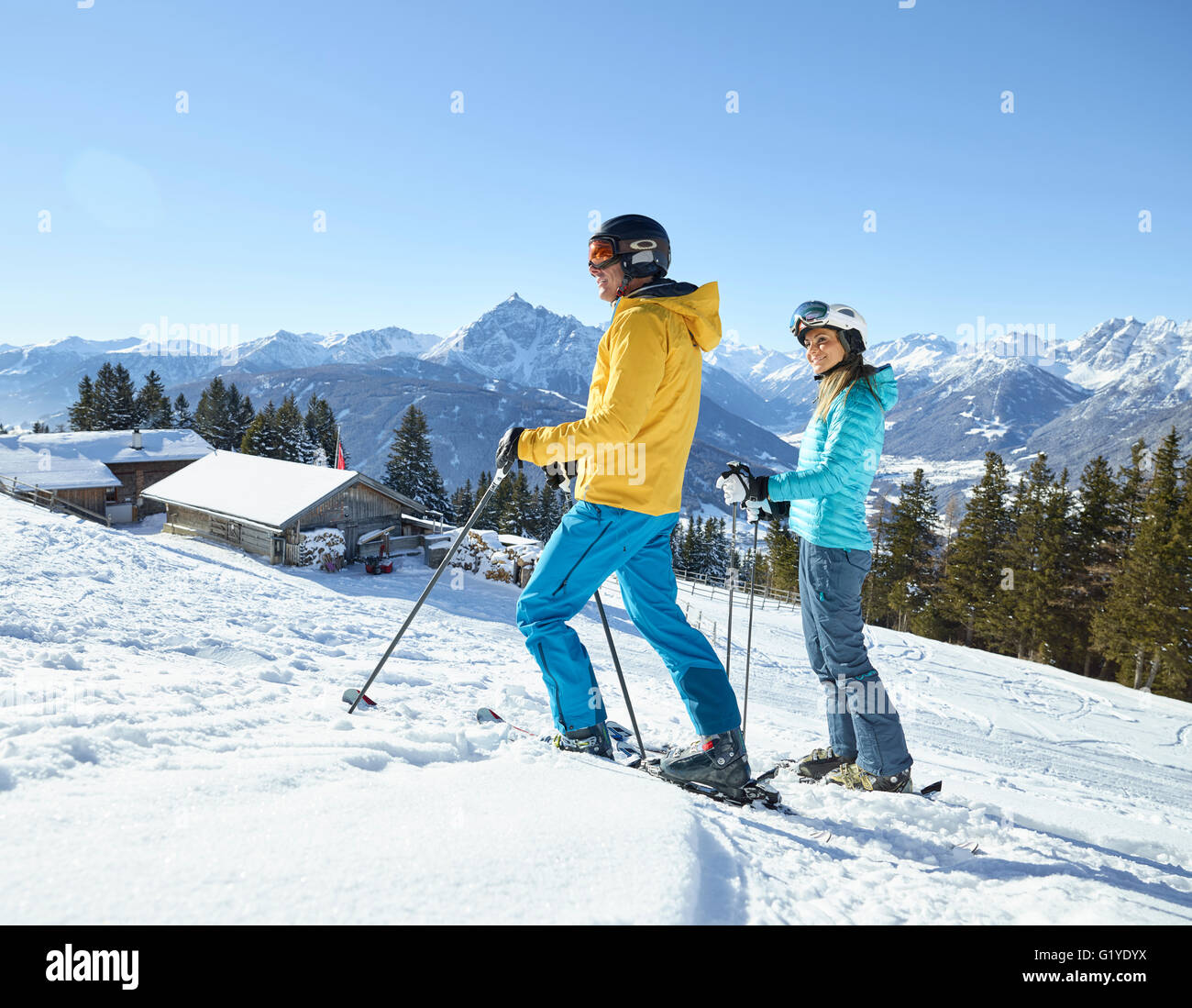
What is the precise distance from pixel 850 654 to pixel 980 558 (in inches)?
1490

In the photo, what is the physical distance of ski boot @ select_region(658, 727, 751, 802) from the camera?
11.5ft

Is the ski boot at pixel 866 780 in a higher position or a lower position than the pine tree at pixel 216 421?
lower

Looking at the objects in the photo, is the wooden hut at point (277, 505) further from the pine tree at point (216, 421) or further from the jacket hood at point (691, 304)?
the pine tree at point (216, 421)

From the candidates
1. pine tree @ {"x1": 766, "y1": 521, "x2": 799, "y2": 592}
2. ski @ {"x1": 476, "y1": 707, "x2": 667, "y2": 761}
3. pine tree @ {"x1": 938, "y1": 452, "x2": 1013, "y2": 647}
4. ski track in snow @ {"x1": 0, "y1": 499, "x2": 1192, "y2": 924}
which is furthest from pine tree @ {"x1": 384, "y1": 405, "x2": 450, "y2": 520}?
ski @ {"x1": 476, "y1": 707, "x2": 667, "y2": 761}

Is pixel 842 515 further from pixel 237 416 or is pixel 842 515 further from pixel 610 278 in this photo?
pixel 237 416

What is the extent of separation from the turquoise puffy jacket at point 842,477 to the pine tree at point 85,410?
206 ft

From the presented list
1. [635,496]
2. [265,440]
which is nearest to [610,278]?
[635,496]

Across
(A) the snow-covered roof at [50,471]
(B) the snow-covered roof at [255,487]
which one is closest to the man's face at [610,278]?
(B) the snow-covered roof at [255,487]

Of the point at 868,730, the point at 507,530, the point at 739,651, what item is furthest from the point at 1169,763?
the point at 507,530

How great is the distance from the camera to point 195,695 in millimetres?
3828

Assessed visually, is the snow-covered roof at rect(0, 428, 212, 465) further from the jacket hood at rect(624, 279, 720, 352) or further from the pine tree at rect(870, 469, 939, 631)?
the pine tree at rect(870, 469, 939, 631)

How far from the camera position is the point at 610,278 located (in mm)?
3752

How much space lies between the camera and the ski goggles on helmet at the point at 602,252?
145 inches

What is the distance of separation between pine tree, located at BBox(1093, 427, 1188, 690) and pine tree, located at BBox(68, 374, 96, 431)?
67132 mm
